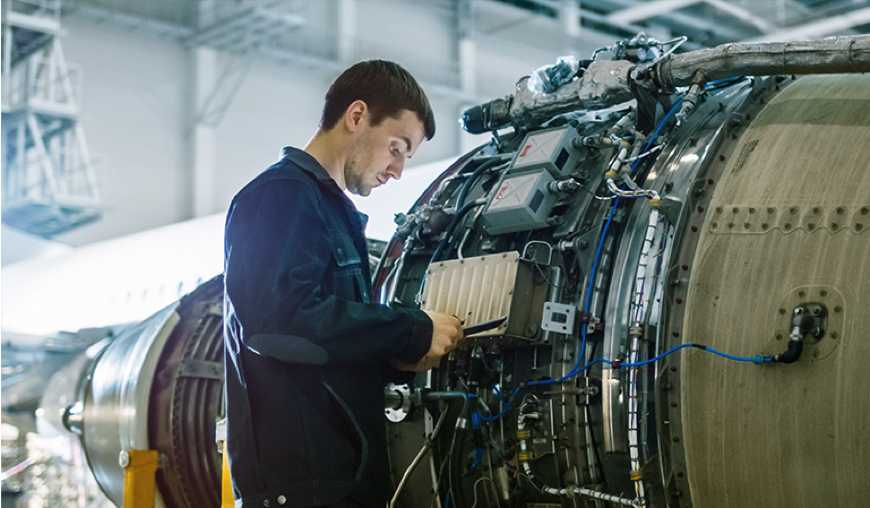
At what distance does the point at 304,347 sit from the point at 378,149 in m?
0.63

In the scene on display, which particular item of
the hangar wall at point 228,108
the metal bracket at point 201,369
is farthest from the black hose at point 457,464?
the hangar wall at point 228,108

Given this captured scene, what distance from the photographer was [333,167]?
2498 millimetres

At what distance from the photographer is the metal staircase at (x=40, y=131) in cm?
1278

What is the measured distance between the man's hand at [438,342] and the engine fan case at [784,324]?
604 millimetres

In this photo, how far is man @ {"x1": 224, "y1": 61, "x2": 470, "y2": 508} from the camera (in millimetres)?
2178

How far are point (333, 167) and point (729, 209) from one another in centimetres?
111

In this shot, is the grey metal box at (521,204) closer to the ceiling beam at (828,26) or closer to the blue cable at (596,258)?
the blue cable at (596,258)

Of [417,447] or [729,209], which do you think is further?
[417,447]

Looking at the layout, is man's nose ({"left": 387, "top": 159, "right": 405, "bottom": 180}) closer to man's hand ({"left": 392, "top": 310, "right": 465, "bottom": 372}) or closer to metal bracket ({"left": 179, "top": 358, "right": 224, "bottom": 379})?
man's hand ({"left": 392, "top": 310, "right": 465, "bottom": 372})

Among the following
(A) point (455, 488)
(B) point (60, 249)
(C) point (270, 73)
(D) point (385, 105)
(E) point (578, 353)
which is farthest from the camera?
(C) point (270, 73)

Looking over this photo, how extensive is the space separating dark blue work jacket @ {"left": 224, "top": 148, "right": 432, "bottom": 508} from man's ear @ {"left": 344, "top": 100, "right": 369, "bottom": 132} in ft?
0.63

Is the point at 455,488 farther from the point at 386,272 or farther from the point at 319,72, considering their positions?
the point at 319,72

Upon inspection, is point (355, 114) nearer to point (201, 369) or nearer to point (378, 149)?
point (378, 149)

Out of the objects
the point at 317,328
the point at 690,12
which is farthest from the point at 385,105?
the point at 690,12
